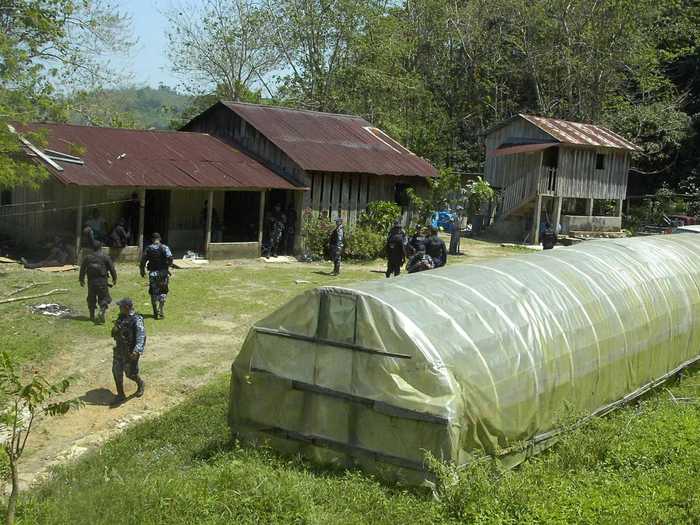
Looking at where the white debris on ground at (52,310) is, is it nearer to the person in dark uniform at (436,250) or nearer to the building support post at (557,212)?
the person in dark uniform at (436,250)

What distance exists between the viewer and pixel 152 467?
8.98 m

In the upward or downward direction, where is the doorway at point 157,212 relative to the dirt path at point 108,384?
upward

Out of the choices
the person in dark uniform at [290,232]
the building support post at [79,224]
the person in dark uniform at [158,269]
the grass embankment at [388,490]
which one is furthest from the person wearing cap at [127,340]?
the person in dark uniform at [290,232]

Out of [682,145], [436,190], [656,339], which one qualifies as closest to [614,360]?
[656,339]

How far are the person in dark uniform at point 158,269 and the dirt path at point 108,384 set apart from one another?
1.17 m

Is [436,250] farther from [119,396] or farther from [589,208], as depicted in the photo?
[589,208]

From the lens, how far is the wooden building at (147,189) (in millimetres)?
21422

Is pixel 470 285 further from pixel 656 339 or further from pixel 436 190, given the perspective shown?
pixel 436 190

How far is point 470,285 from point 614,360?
2.60 meters

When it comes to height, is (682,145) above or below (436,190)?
above

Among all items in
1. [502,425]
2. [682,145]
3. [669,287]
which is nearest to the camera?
[502,425]

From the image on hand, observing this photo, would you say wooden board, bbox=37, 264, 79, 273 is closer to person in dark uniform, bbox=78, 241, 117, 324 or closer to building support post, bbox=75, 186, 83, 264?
building support post, bbox=75, 186, 83, 264

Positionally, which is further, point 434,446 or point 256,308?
point 256,308

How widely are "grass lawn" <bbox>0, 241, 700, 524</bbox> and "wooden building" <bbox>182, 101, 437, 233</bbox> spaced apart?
14547mm
